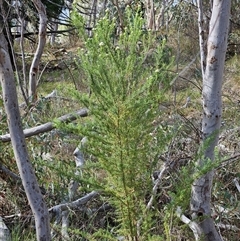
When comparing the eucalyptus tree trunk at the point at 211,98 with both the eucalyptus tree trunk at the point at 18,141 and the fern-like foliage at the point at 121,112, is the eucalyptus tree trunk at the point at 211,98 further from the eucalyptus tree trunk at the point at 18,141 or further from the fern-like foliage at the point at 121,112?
the eucalyptus tree trunk at the point at 18,141

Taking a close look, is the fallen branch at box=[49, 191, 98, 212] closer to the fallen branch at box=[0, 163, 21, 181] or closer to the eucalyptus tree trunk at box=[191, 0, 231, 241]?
the fallen branch at box=[0, 163, 21, 181]

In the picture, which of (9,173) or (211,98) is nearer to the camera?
(211,98)

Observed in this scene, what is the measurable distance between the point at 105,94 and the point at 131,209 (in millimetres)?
479

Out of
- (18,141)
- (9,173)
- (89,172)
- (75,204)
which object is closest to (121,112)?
(18,141)

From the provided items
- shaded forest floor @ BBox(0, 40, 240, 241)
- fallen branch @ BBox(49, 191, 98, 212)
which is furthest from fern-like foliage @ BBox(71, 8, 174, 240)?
fallen branch @ BBox(49, 191, 98, 212)

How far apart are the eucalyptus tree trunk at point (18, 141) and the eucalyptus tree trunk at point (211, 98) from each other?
0.67m

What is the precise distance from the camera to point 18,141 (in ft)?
5.55

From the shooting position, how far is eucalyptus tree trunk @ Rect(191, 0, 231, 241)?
1.78 metres

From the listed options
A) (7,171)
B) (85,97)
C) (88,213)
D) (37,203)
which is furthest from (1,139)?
(85,97)

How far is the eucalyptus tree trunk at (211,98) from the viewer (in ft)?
5.85

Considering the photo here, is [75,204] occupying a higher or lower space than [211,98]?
lower

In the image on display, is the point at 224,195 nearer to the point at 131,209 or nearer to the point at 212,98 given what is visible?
the point at 212,98

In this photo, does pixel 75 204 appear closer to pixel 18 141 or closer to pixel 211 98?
pixel 18 141

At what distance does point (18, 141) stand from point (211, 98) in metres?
0.86
